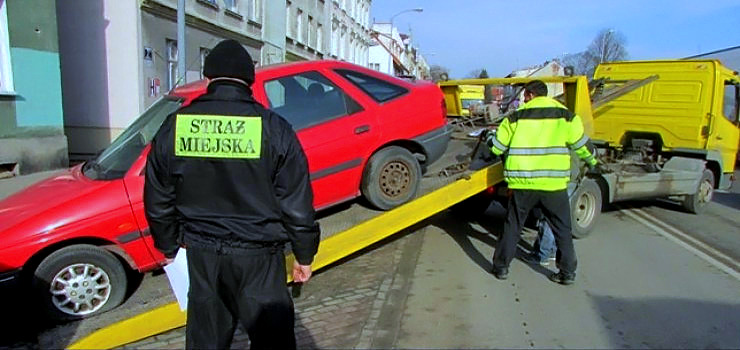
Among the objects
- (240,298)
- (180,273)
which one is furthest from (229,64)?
(180,273)

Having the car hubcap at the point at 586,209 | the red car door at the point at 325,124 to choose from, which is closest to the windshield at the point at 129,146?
the red car door at the point at 325,124

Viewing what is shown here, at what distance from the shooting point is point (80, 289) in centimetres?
396

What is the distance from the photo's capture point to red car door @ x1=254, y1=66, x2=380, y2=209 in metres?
4.57

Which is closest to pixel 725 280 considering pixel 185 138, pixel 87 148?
pixel 185 138

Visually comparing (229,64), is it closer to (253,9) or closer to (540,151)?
(540,151)

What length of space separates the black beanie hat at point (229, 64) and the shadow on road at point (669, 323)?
10.1 feet

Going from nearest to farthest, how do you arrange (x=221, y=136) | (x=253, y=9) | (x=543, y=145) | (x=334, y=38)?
(x=221, y=136), (x=543, y=145), (x=253, y=9), (x=334, y=38)

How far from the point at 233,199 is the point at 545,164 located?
322 cm

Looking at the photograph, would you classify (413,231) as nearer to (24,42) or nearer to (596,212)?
(596,212)

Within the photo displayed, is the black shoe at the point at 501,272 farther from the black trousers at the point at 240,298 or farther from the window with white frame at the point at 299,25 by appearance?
the window with white frame at the point at 299,25

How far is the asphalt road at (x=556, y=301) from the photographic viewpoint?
12.3 ft

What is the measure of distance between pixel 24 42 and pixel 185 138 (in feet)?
31.0

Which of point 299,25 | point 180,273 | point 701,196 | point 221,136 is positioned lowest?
point 701,196

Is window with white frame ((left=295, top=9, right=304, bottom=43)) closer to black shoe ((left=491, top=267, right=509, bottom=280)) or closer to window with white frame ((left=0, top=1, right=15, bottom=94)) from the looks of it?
window with white frame ((left=0, top=1, right=15, bottom=94))
